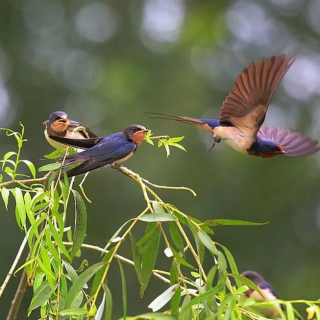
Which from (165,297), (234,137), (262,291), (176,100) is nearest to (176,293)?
(165,297)

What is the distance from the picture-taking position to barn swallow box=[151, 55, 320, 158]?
5.03 feet

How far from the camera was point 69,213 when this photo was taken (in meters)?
5.89

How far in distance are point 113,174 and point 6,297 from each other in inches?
44.5

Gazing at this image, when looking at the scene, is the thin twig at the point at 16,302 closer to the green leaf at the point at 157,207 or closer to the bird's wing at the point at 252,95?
the green leaf at the point at 157,207

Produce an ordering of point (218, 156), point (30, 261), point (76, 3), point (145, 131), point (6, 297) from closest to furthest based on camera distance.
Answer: point (30, 261)
point (145, 131)
point (6, 297)
point (218, 156)
point (76, 3)

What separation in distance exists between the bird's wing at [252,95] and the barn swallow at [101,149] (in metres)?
0.24

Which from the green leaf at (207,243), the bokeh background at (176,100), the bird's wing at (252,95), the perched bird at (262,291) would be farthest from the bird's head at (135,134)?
the bokeh background at (176,100)

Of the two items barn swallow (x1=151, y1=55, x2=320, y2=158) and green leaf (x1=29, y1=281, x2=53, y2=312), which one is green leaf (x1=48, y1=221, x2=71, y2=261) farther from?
barn swallow (x1=151, y1=55, x2=320, y2=158)

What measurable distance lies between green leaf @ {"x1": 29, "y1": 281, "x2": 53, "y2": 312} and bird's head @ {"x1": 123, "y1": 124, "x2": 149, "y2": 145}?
315 mm

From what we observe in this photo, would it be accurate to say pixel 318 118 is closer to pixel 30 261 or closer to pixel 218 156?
pixel 218 156

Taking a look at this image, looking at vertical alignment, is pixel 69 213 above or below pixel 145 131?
below

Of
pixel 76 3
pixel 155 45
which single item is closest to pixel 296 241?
pixel 155 45

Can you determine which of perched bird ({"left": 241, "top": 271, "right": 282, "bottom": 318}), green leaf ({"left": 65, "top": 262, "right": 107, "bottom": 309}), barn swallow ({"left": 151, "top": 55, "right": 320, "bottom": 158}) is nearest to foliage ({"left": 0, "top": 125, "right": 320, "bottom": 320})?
green leaf ({"left": 65, "top": 262, "right": 107, "bottom": 309})

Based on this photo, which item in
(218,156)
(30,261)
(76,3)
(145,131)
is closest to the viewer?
(30,261)
